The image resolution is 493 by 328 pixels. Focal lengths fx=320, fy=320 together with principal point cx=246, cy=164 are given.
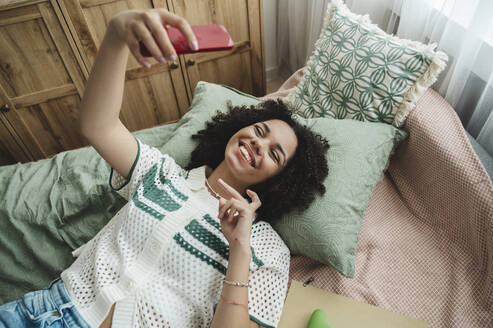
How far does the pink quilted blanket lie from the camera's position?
0.98 meters

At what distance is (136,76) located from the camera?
2.04 metres

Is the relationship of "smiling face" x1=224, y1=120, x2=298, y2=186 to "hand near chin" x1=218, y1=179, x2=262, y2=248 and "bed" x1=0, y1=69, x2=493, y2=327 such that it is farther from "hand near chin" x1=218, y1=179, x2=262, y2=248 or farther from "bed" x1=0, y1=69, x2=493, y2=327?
"bed" x1=0, y1=69, x2=493, y2=327

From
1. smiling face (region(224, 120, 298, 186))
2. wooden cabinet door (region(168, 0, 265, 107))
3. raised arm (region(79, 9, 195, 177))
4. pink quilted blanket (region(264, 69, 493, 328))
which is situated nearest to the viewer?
raised arm (region(79, 9, 195, 177))

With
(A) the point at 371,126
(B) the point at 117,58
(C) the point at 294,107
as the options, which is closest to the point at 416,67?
(A) the point at 371,126

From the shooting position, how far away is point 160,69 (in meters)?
2.07

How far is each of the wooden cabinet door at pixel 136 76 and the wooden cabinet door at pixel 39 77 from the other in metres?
0.08

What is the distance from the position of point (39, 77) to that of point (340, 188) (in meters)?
1.80

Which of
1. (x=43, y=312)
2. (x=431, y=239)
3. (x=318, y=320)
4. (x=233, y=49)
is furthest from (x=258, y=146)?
(x=233, y=49)

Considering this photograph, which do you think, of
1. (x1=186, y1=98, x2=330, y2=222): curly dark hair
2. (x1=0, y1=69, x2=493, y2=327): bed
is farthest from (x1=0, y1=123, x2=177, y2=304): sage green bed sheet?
(x1=186, y1=98, x2=330, y2=222): curly dark hair

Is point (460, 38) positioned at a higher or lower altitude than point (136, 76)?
higher

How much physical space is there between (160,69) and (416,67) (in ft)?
4.94

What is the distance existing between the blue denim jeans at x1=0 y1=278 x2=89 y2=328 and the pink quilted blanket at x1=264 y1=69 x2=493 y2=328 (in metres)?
0.70

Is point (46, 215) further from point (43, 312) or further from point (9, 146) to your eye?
point (9, 146)

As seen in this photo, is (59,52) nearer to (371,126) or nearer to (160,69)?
(160,69)
